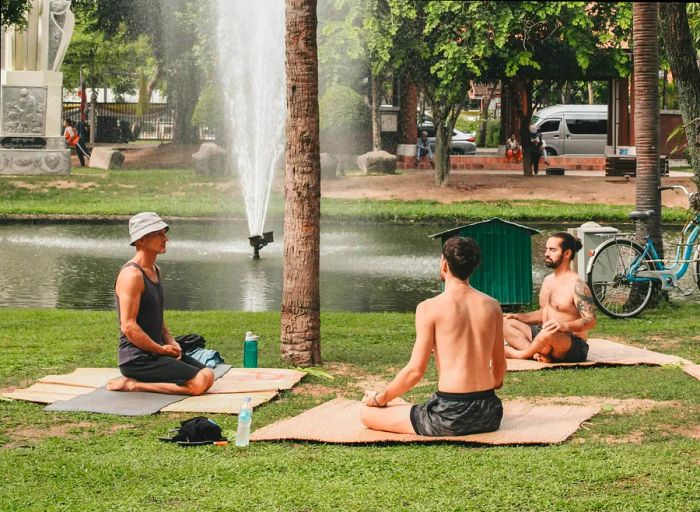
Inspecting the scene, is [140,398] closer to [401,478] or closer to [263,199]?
[401,478]

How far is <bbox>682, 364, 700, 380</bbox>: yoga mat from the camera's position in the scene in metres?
9.22

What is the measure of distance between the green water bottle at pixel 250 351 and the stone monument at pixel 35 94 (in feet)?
85.4

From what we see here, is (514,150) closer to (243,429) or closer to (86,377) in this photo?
(86,377)

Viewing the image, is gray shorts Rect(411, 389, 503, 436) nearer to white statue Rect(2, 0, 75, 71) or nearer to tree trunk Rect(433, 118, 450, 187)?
tree trunk Rect(433, 118, 450, 187)

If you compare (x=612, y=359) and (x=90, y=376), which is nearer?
(x=90, y=376)

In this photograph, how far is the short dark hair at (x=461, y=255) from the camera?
270 inches

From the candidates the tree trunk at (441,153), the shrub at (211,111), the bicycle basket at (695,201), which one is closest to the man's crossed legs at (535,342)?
the bicycle basket at (695,201)

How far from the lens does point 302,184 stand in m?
9.57

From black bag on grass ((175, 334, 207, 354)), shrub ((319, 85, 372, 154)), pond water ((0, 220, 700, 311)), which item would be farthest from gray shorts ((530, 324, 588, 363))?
shrub ((319, 85, 372, 154))

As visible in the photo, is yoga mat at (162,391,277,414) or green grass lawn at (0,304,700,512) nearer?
green grass lawn at (0,304,700,512)

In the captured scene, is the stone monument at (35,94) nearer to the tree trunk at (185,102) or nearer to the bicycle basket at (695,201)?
the tree trunk at (185,102)

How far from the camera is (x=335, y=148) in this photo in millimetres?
41281

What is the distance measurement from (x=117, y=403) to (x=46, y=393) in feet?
2.27

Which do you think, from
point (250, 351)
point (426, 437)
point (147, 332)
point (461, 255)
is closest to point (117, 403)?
point (147, 332)
